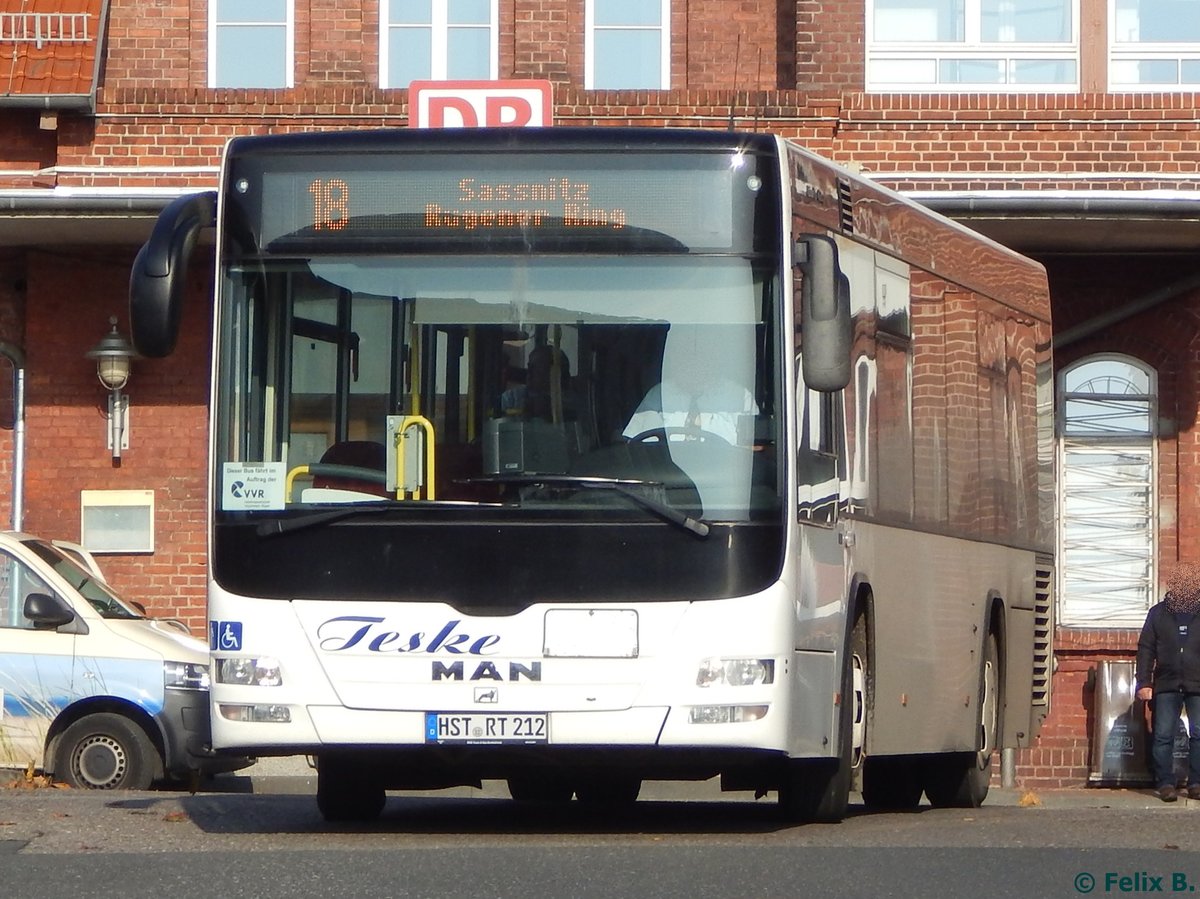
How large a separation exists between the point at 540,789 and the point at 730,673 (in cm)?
334

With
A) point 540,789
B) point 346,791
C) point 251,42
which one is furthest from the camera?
point 251,42

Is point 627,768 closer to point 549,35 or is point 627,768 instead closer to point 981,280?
point 981,280

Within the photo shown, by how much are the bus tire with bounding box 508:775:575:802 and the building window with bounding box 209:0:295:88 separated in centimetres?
961

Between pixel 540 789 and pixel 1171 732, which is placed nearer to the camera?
pixel 540 789

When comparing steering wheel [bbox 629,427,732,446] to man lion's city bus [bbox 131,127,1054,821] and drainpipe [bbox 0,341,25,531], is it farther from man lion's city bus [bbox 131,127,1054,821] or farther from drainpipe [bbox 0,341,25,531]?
drainpipe [bbox 0,341,25,531]

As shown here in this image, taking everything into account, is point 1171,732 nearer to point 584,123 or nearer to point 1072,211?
point 1072,211

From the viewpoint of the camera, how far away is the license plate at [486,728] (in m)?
8.73

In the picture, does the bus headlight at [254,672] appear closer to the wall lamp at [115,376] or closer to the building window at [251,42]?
the wall lamp at [115,376]

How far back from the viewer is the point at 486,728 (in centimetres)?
877

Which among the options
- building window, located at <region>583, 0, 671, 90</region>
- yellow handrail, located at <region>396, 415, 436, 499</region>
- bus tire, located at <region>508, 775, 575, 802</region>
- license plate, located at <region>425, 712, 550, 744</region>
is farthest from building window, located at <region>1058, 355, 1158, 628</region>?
license plate, located at <region>425, 712, 550, 744</region>

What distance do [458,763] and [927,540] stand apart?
10.1ft

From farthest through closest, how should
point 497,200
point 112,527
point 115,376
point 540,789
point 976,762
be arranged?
point 112,527 → point 115,376 → point 976,762 → point 540,789 → point 497,200

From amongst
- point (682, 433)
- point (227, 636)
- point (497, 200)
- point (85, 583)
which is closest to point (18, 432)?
point (85, 583)

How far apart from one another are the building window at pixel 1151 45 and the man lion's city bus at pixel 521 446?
10640 millimetres
